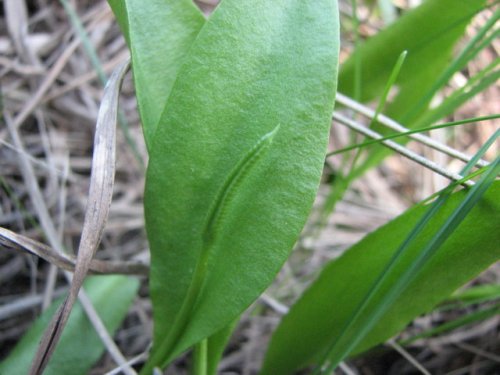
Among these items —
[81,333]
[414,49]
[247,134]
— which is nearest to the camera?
[247,134]

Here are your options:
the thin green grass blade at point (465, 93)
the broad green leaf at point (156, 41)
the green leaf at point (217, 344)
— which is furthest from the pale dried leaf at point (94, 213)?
the thin green grass blade at point (465, 93)

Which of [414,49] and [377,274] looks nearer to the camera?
[377,274]

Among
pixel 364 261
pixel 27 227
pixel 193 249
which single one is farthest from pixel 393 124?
pixel 27 227

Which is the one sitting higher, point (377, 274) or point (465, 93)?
point (465, 93)

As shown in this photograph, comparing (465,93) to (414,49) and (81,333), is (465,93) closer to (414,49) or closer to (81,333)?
(414,49)

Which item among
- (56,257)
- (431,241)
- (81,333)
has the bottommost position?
(81,333)

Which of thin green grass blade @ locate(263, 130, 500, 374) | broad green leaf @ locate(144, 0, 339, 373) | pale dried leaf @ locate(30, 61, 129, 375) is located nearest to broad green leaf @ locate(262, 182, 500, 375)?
thin green grass blade @ locate(263, 130, 500, 374)

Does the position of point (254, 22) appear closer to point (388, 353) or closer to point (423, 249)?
point (423, 249)

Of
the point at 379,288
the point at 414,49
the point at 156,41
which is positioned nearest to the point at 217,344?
the point at 379,288
